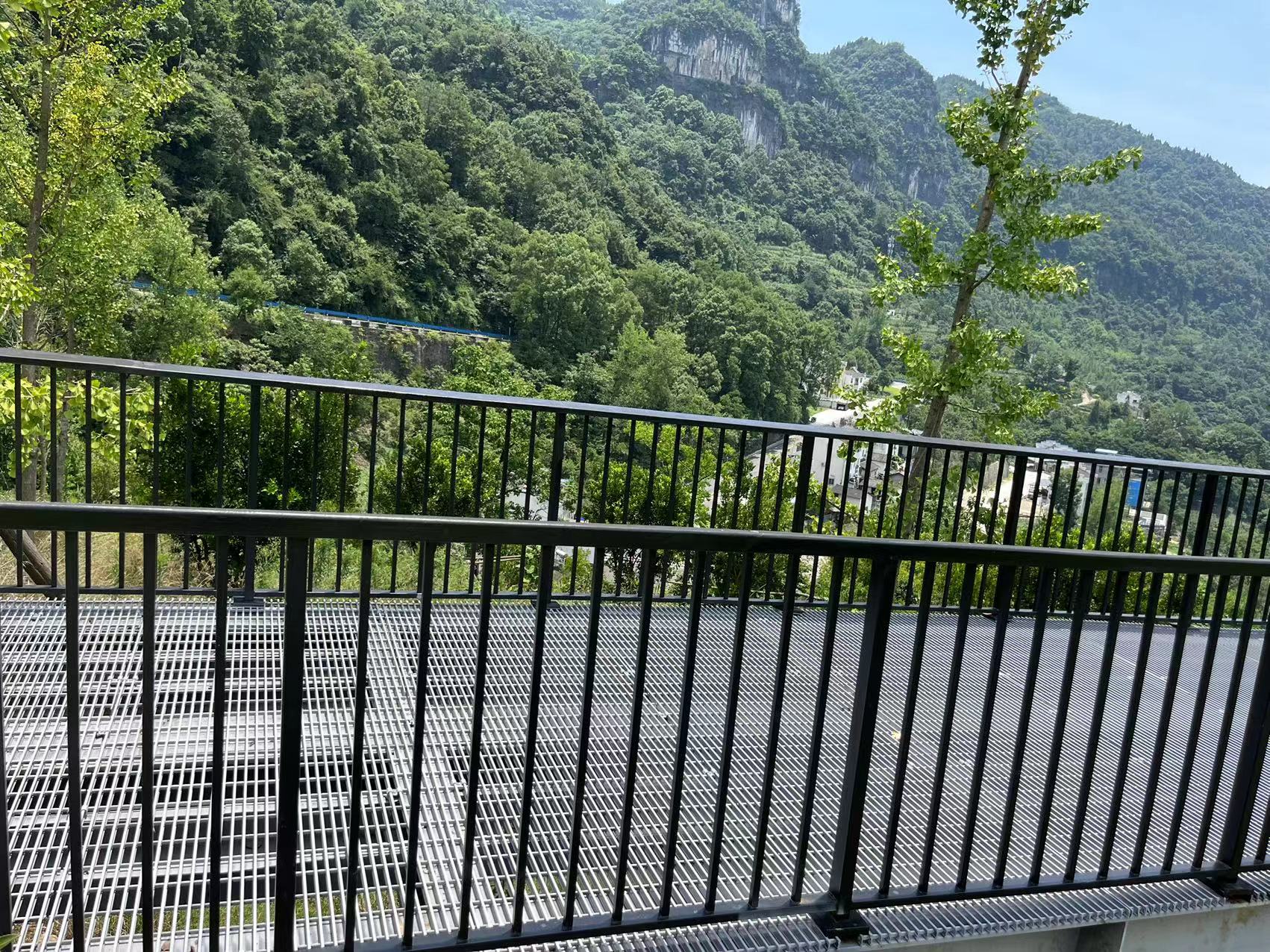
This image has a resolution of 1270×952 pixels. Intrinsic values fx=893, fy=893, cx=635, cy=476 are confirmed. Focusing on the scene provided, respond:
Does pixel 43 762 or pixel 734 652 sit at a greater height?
pixel 734 652

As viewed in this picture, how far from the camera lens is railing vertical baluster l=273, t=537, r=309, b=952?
4.78 ft

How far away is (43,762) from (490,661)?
1420mm

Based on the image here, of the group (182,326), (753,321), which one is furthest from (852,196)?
(182,326)

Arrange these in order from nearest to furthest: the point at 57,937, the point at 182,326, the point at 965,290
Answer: the point at 57,937
the point at 965,290
the point at 182,326

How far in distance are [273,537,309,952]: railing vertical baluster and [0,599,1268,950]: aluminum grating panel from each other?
1.09 ft

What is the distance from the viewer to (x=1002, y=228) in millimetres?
10609

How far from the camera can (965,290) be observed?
1066 centimetres

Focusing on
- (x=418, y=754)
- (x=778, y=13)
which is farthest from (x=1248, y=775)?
(x=778, y=13)

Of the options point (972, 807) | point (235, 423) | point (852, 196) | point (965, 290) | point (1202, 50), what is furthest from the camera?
point (852, 196)

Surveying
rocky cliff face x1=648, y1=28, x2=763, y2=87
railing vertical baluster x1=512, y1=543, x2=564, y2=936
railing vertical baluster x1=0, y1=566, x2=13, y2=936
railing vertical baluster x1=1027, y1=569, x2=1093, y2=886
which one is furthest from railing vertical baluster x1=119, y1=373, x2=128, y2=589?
rocky cliff face x1=648, y1=28, x2=763, y2=87

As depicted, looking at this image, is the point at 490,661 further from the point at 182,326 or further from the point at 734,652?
the point at 182,326

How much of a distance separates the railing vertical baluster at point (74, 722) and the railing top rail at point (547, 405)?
6.24 feet

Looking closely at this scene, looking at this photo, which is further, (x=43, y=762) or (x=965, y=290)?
(x=965, y=290)

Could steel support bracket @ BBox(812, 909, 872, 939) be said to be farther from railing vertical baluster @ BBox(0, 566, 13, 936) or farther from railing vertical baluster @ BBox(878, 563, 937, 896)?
railing vertical baluster @ BBox(0, 566, 13, 936)
